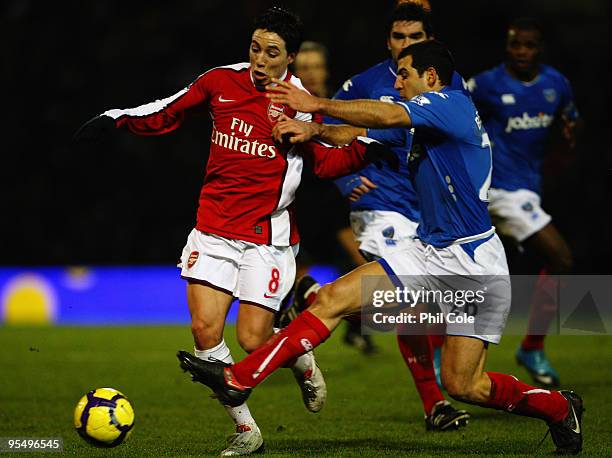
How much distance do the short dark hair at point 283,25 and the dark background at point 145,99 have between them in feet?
26.5

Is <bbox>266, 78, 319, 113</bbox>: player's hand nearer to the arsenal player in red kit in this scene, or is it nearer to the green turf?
the arsenal player in red kit

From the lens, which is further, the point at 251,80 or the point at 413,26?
the point at 413,26

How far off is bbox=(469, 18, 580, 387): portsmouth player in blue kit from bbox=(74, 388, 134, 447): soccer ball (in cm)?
409

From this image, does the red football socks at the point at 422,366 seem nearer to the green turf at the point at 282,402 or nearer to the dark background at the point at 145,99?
the green turf at the point at 282,402

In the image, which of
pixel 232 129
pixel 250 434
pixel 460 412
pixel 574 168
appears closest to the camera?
pixel 250 434

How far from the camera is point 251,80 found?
571 centimetres

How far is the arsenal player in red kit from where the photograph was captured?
18.4 ft

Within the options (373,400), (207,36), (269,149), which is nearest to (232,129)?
(269,149)

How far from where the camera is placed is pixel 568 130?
8.43 metres

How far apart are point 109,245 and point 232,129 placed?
8485 mm

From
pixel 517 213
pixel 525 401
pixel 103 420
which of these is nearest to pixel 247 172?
pixel 103 420

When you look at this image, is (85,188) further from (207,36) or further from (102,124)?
(102,124)

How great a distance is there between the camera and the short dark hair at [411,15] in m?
6.54

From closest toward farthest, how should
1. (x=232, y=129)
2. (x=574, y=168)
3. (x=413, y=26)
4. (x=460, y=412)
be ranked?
(x=232, y=129) < (x=460, y=412) < (x=413, y=26) < (x=574, y=168)
